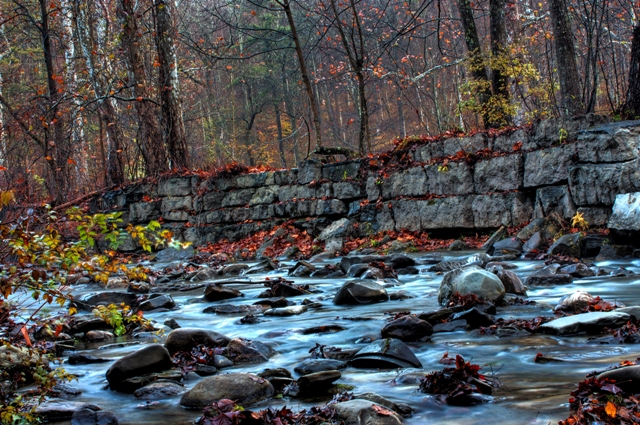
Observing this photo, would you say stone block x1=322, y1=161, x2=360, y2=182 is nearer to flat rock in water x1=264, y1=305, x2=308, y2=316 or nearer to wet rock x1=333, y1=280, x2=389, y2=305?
wet rock x1=333, y1=280, x2=389, y2=305

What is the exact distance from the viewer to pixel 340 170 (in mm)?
13078

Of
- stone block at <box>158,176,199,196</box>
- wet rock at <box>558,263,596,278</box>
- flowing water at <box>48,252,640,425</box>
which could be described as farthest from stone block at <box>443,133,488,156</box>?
stone block at <box>158,176,199,196</box>

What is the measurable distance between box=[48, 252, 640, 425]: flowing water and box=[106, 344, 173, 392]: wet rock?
3.7 inches

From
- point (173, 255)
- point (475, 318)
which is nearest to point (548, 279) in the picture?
point (475, 318)

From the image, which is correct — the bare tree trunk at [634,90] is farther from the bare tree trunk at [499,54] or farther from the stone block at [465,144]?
the bare tree trunk at [499,54]

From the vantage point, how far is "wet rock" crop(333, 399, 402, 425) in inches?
99.0

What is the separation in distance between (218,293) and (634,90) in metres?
7.84

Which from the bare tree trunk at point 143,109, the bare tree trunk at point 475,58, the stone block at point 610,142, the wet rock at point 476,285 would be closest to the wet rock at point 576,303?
the wet rock at point 476,285

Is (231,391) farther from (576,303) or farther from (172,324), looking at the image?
(576,303)

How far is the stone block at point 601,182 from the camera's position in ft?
27.6

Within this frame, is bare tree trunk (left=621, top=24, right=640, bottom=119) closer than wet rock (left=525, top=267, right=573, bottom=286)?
No

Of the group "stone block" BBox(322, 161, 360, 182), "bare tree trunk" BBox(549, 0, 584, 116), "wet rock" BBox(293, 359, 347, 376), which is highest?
"bare tree trunk" BBox(549, 0, 584, 116)

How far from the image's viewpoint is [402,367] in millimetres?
3561

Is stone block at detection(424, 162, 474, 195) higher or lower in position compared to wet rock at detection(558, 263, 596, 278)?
higher
